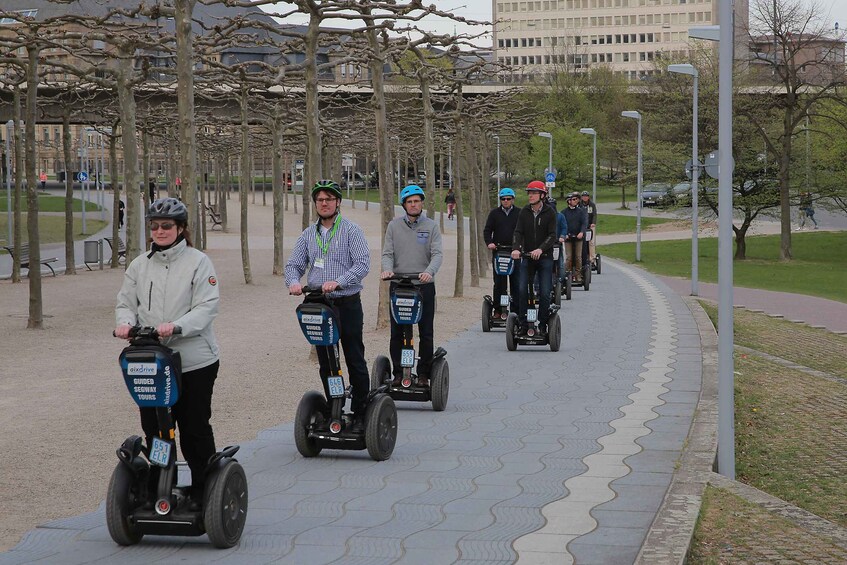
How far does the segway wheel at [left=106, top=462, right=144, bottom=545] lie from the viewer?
6020 millimetres

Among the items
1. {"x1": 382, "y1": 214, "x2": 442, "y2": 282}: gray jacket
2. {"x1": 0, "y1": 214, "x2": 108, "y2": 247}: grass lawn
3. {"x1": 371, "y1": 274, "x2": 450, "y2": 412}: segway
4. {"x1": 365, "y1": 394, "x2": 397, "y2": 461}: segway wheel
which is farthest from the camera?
{"x1": 0, "y1": 214, "x2": 108, "y2": 247}: grass lawn

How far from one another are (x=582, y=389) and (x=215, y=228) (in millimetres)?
57211

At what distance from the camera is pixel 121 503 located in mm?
6031

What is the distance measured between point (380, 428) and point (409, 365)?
2.13 m

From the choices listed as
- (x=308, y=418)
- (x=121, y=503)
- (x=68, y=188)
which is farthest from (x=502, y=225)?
(x=68, y=188)

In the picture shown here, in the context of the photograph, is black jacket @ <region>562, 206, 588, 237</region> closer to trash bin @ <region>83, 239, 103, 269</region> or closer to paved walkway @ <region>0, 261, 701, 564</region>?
paved walkway @ <region>0, 261, 701, 564</region>

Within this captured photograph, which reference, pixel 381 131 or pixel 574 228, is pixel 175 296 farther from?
pixel 574 228

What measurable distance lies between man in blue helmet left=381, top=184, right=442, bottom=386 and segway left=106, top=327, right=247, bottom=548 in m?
4.37

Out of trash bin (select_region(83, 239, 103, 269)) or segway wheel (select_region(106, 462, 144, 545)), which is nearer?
segway wheel (select_region(106, 462, 144, 545))

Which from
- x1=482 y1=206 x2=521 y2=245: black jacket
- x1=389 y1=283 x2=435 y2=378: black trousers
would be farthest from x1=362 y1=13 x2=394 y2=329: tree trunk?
x1=389 y1=283 x2=435 y2=378: black trousers

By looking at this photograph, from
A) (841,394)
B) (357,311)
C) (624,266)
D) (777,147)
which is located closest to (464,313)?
(841,394)

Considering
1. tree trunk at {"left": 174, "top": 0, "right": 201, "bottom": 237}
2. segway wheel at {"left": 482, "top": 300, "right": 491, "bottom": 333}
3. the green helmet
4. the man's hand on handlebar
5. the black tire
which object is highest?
tree trunk at {"left": 174, "top": 0, "right": 201, "bottom": 237}

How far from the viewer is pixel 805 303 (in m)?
29.9

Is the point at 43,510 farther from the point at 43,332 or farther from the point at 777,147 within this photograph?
the point at 777,147
